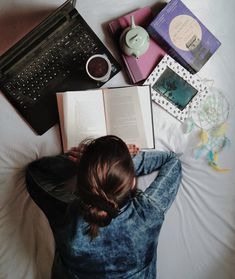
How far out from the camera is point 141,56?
99 cm

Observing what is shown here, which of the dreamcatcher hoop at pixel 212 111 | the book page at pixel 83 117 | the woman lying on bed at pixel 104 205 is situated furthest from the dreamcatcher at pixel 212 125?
the book page at pixel 83 117

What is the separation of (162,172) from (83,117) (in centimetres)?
30

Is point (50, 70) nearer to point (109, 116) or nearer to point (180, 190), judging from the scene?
point (109, 116)

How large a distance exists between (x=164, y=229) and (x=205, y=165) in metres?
0.24

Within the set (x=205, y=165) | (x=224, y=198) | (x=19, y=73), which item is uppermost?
(x=19, y=73)

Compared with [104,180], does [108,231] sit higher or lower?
lower

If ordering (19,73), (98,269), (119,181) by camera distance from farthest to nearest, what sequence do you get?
(19,73)
(98,269)
(119,181)

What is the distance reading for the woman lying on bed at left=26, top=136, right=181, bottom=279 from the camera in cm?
70

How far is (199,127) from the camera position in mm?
1028

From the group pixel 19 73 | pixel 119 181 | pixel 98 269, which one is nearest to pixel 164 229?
pixel 98 269

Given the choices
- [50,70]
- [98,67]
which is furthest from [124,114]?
[50,70]

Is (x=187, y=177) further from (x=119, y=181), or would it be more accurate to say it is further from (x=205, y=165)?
(x=119, y=181)

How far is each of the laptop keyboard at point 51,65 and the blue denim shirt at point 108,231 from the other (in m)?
0.21

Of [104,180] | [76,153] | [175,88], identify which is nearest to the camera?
[104,180]
